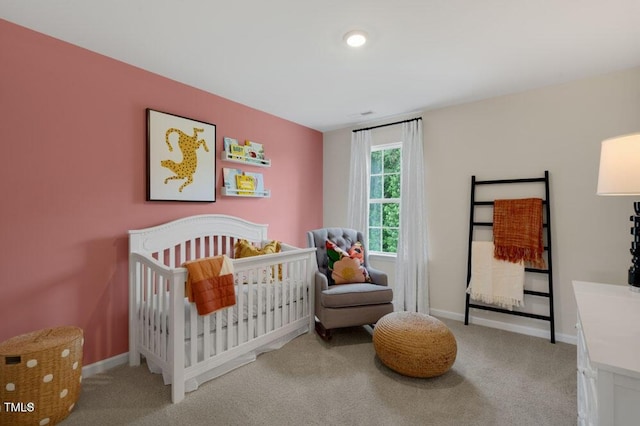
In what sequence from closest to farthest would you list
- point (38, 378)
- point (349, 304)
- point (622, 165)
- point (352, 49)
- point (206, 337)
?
point (622, 165), point (38, 378), point (206, 337), point (352, 49), point (349, 304)

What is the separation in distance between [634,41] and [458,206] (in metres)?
1.74

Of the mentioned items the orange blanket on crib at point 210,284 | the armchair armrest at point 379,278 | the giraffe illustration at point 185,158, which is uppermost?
the giraffe illustration at point 185,158

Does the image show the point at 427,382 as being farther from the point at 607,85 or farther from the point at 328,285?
the point at 607,85

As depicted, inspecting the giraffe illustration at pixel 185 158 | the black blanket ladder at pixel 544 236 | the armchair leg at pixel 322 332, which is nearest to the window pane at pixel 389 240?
the black blanket ladder at pixel 544 236

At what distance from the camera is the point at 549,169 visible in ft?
8.91

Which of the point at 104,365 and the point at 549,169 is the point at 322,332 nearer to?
the point at 104,365

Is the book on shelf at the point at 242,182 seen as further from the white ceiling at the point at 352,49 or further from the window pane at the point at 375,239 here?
the window pane at the point at 375,239

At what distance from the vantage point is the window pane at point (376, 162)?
386cm

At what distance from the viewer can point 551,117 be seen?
2693mm

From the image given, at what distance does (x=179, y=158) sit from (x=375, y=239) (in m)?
2.50

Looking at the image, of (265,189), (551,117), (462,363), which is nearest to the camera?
(462,363)

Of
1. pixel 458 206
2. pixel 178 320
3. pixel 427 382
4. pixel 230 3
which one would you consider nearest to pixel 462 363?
pixel 427 382

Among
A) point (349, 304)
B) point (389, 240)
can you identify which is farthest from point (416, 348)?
point (389, 240)

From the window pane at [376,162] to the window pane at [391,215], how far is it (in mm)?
458
